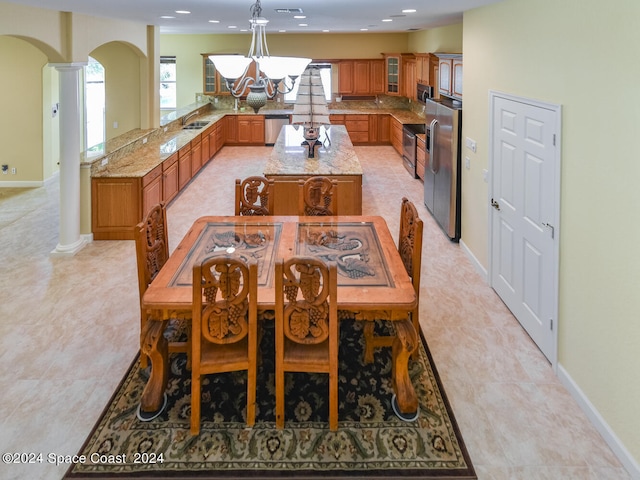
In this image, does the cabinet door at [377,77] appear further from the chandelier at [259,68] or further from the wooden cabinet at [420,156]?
the chandelier at [259,68]

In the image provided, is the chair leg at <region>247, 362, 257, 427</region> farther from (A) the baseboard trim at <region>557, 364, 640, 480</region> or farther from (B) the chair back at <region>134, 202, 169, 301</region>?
(A) the baseboard trim at <region>557, 364, 640, 480</region>

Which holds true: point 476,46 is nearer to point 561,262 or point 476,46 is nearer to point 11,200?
point 561,262

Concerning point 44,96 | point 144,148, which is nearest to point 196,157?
point 144,148

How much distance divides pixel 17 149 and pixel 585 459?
353 inches

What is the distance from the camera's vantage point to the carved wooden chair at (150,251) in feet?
9.96

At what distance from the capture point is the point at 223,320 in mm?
2557

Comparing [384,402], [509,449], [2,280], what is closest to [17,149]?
[2,280]

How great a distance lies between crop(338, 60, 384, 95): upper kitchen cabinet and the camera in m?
12.3

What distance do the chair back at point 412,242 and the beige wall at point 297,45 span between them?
969cm

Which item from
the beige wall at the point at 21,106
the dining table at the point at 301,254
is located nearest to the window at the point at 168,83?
the beige wall at the point at 21,106

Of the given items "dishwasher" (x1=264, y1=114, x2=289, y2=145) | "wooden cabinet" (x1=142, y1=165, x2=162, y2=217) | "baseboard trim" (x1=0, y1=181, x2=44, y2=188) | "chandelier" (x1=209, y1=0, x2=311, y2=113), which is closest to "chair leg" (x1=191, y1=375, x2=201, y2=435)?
"chandelier" (x1=209, y1=0, x2=311, y2=113)

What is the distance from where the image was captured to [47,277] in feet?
16.0

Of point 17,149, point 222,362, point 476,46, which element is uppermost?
point 476,46

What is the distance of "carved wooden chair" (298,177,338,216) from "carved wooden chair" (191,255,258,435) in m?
1.70
